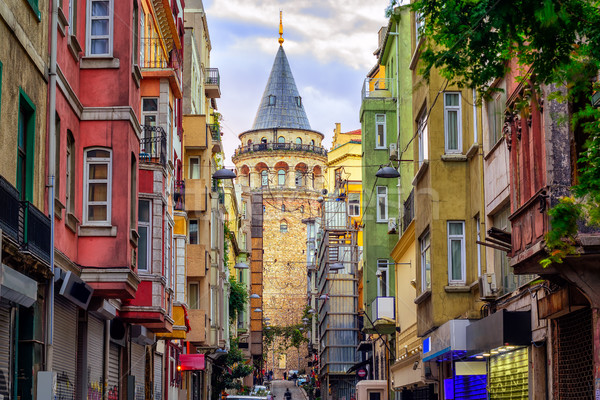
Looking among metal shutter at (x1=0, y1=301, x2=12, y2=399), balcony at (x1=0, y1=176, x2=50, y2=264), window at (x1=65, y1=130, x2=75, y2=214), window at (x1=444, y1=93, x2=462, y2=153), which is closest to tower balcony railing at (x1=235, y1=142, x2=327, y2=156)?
window at (x1=444, y1=93, x2=462, y2=153)

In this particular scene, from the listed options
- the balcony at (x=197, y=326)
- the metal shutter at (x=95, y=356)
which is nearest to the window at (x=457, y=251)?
the metal shutter at (x=95, y=356)

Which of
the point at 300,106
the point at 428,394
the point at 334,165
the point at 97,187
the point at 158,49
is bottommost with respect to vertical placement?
the point at 428,394

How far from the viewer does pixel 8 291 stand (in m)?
12.6

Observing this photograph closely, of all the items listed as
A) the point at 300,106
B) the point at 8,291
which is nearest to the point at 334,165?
the point at 300,106

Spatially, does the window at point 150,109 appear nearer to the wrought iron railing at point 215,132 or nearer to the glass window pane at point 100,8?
the glass window pane at point 100,8

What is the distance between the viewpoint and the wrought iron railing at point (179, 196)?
3528 cm

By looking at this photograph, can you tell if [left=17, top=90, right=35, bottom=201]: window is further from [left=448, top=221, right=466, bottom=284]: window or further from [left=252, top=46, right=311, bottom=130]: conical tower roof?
[left=252, top=46, right=311, bottom=130]: conical tower roof

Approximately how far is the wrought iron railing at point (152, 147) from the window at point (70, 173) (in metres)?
6.70

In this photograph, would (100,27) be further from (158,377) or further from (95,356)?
(158,377)

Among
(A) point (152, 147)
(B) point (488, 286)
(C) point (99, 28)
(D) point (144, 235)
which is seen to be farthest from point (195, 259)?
(C) point (99, 28)

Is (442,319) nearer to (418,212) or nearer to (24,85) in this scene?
(418,212)

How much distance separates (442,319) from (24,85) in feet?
43.3

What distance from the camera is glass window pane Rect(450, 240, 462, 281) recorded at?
25000 millimetres

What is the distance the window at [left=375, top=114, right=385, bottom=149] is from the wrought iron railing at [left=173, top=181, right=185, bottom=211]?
9574 millimetres
